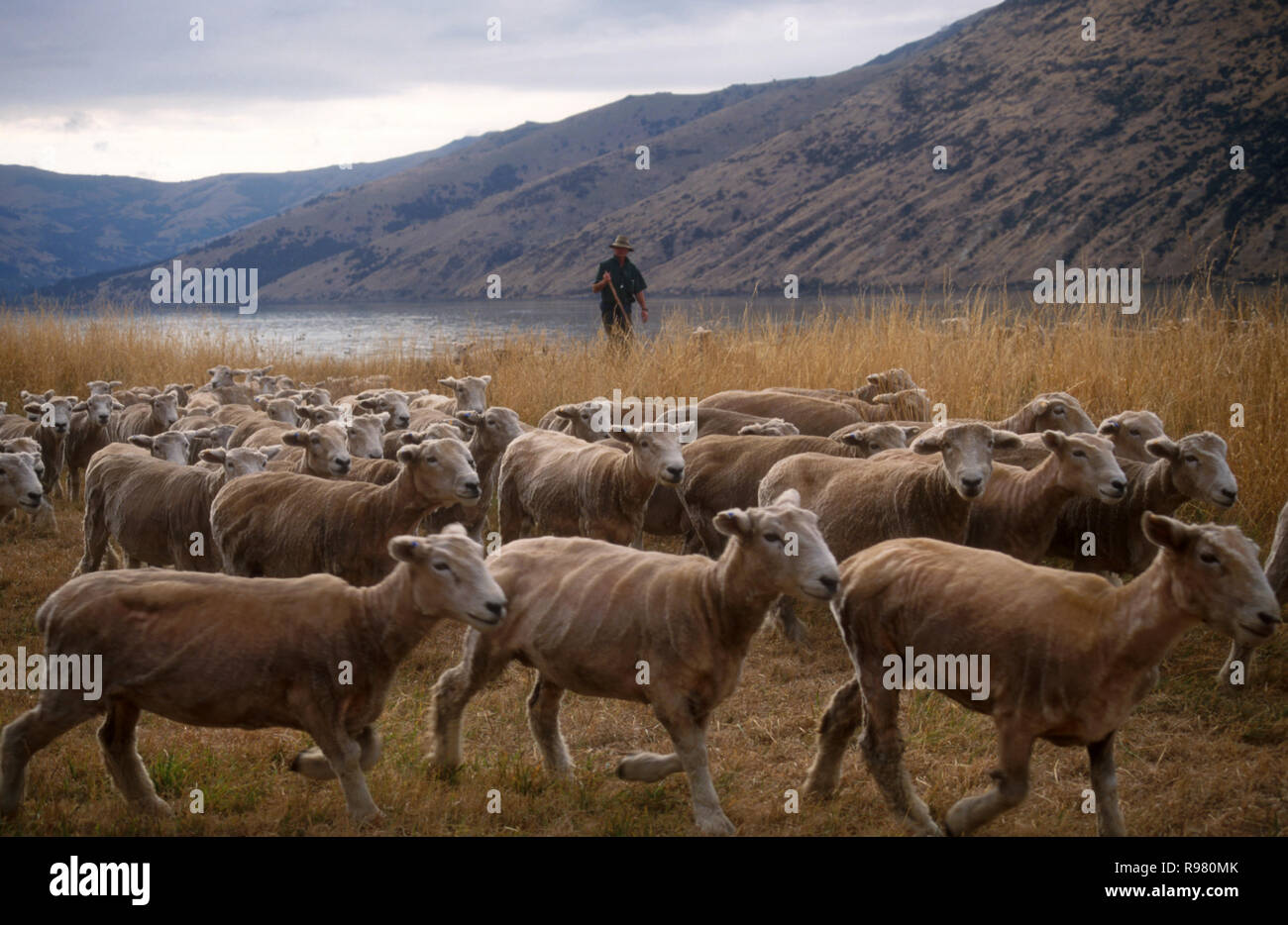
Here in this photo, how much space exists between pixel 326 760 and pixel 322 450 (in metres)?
4.30

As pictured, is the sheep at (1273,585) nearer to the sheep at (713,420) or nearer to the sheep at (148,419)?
the sheep at (713,420)

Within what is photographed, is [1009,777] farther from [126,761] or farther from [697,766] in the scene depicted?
[126,761]

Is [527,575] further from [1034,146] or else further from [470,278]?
[470,278]

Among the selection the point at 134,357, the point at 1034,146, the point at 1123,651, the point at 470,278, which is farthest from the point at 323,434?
the point at 470,278

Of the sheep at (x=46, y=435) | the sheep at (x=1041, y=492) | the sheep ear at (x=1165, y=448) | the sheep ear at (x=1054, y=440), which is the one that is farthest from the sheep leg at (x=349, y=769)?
the sheep at (x=46, y=435)

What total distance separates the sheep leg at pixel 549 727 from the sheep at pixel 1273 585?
12.8ft

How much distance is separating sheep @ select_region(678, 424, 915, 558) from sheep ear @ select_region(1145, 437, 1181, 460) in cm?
211

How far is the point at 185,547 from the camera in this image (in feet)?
28.3

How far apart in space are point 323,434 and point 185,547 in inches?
53.9

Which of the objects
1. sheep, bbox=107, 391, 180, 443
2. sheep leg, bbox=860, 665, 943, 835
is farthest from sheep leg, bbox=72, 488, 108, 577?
sheep leg, bbox=860, 665, 943, 835

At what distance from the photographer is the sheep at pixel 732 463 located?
8.35 m

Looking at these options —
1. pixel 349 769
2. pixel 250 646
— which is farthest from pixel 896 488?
pixel 250 646

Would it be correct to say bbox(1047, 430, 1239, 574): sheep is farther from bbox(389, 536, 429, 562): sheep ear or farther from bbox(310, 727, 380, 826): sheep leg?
bbox(310, 727, 380, 826): sheep leg

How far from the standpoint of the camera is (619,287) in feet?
58.4
